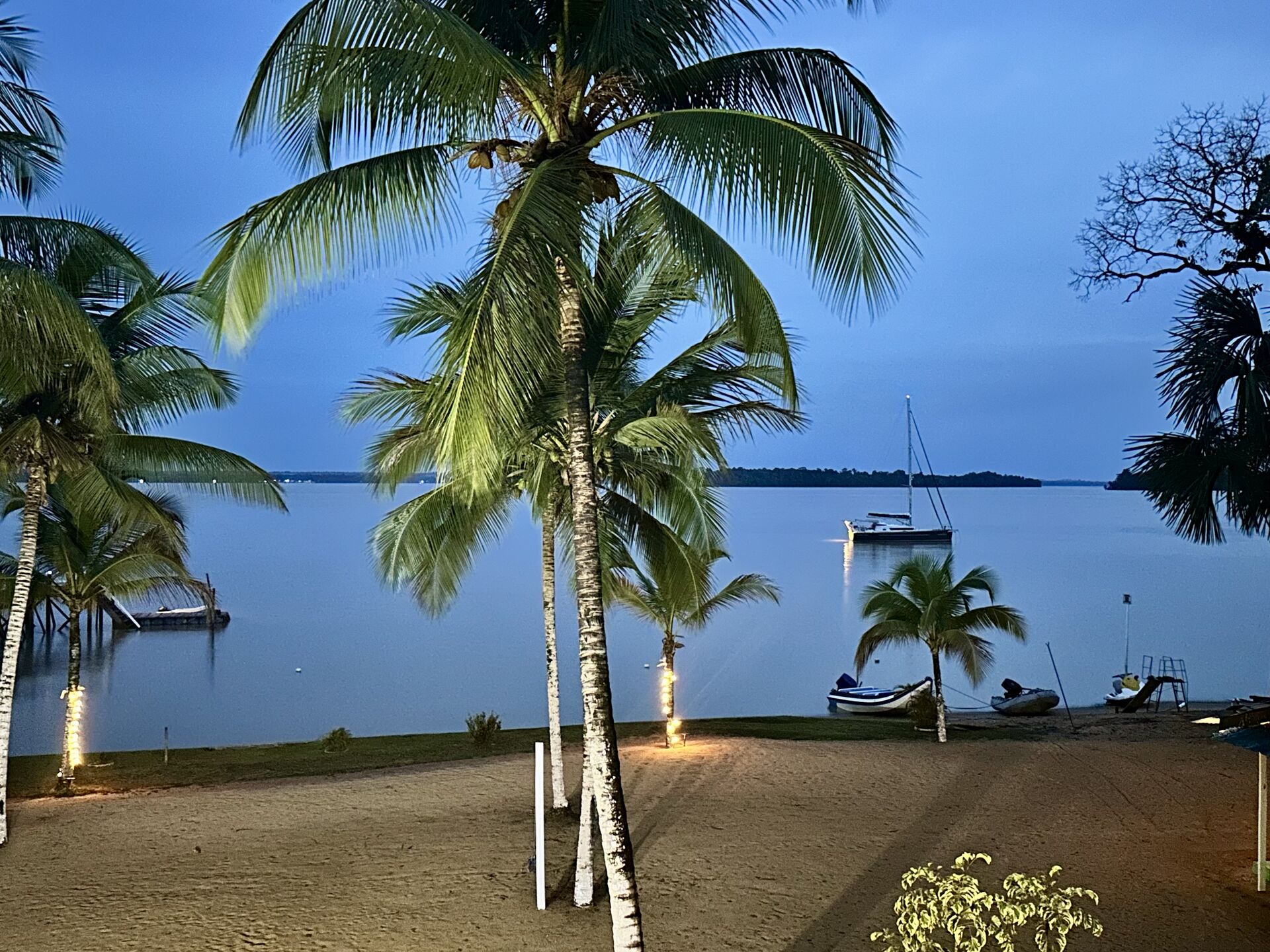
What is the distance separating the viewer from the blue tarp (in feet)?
23.6

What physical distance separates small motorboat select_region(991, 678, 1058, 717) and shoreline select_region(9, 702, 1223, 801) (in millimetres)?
4693

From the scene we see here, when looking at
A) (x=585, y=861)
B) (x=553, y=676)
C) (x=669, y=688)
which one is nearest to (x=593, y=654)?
(x=585, y=861)

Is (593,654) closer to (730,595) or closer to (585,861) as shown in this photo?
(585,861)

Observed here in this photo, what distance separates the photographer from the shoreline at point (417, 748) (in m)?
13.2

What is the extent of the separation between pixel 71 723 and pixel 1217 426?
47.3 ft

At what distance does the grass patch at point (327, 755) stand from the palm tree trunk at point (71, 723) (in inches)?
5.9

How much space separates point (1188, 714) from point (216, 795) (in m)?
15.8

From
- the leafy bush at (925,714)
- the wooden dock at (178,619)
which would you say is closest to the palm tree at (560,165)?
the leafy bush at (925,714)

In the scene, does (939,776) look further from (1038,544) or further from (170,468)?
(1038,544)

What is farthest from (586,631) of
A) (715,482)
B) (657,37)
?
(715,482)

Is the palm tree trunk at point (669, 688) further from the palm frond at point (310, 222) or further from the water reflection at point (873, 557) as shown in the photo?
the water reflection at point (873, 557)

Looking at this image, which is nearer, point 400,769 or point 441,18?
point 441,18

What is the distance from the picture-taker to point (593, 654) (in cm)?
588

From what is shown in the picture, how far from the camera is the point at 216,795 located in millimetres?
11586
